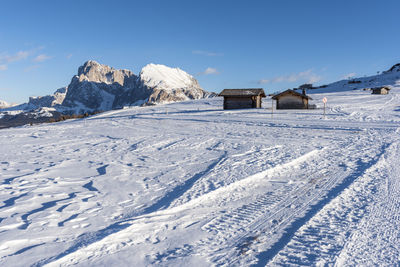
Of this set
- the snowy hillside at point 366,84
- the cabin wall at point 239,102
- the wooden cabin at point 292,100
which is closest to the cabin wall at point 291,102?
the wooden cabin at point 292,100

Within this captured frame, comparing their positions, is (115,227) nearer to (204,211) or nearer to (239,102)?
(204,211)

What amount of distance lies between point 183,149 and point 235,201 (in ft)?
22.3

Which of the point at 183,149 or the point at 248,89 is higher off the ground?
the point at 248,89

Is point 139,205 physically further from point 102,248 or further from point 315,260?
point 315,260

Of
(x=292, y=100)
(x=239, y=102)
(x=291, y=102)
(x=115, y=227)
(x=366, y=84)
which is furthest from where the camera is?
(x=366, y=84)

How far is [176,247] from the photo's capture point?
4012 mm

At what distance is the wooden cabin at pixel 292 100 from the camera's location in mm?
39469

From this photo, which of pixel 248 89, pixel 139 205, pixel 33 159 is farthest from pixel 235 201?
pixel 248 89

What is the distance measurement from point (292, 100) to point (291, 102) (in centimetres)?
34

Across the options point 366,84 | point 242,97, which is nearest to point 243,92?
point 242,97

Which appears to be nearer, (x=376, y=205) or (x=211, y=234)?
(x=211, y=234)

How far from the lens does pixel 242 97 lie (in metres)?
41.6

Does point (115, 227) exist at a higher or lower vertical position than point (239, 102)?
lower

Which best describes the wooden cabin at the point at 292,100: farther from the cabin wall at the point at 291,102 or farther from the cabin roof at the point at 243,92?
the cabin roof at the point at 243,92
